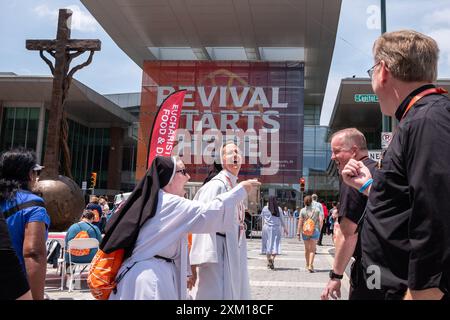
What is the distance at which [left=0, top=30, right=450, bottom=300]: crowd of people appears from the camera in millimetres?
1553

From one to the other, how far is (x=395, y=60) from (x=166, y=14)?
2930cm

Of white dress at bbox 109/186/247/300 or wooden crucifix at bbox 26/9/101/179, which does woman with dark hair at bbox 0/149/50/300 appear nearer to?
white dress at bbox 109/186/247/300

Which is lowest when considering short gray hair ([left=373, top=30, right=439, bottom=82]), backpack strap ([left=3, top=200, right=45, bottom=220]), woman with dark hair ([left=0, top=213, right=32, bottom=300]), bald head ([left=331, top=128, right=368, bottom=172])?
woman with dark hair ([left=0, top=213, right=32, bottom=300])

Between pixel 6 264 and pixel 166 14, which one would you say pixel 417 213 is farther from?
pixel 166 14

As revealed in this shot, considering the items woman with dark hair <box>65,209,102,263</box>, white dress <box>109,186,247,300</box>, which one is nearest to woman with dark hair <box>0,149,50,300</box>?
white dress <box>109,186,247,300</box>

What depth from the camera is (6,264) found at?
1738mm

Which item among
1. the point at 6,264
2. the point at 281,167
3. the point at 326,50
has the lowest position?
the point at 6,264

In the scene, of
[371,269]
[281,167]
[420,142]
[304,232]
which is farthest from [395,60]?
[281,167]

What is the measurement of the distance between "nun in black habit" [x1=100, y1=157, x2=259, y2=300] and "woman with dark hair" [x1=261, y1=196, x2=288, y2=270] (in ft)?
27.7

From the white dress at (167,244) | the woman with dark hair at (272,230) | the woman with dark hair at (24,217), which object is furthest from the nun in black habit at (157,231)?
the woman with dark hair at (272,230)

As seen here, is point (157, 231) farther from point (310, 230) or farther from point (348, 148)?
point (310, 230)

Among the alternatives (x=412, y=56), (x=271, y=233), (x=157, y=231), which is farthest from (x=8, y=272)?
(x=271, y=233)

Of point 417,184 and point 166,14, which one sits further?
point 166,14

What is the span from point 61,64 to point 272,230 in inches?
274
